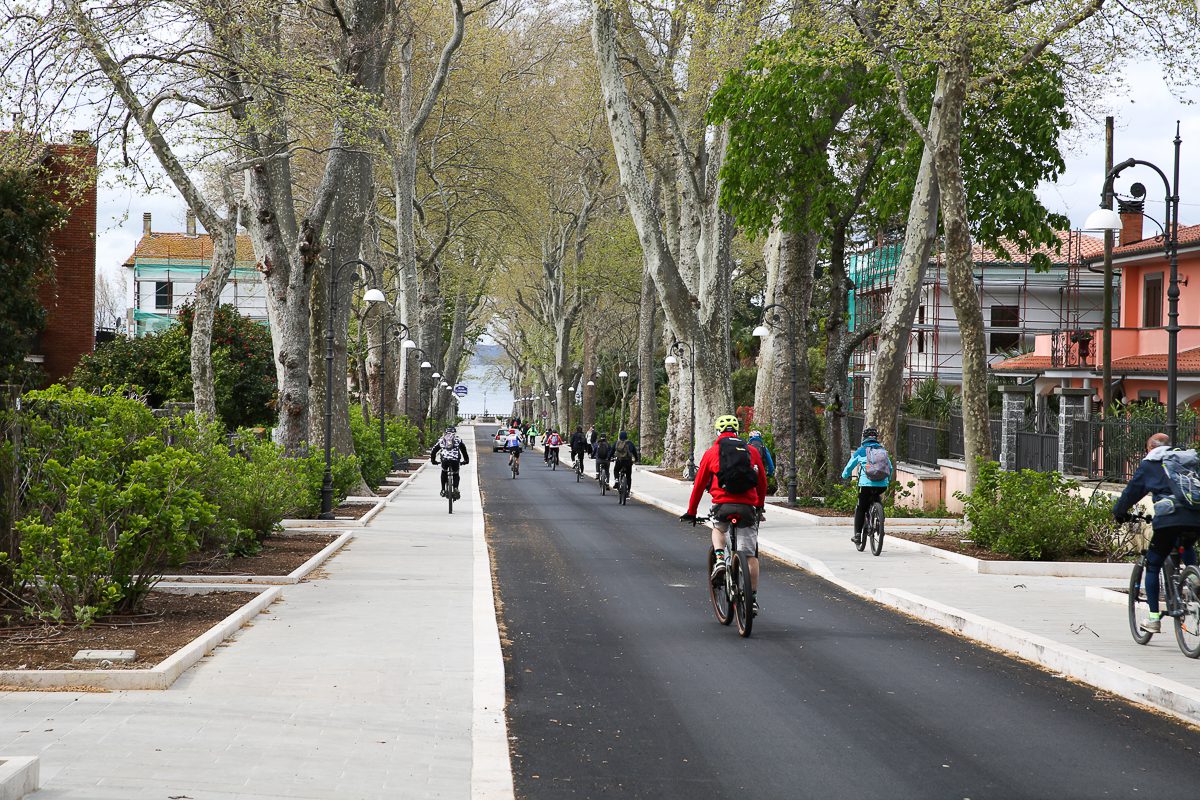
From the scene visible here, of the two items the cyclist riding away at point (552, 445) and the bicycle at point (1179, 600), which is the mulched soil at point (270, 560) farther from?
the cyclist riding away at point (552, 445)

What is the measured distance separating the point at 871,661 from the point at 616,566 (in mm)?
7177

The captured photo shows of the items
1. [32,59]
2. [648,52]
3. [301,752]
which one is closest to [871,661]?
[301,752]

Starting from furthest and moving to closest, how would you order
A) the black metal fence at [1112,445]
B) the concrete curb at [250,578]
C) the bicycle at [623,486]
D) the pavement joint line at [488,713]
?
the bicycle at [623,486], the black metal fence at [1112,445], the concrete curb at [250,578], the pavement joint line at [488,713]

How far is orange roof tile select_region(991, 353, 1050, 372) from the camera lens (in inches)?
1583

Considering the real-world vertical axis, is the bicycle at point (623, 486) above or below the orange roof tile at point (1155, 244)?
below

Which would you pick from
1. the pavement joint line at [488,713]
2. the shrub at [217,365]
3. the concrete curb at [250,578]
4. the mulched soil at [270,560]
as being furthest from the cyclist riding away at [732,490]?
the shrub at [217,365]

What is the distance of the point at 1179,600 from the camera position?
9.81m

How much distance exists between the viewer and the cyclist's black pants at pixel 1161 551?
9938 millimetres

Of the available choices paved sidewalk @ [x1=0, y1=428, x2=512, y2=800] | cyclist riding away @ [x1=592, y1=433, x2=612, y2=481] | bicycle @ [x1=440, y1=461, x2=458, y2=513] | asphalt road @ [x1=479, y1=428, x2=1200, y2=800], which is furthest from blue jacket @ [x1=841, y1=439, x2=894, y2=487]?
cyclist riding away @ [x1=592, y1=433, x2=612, y2=481]

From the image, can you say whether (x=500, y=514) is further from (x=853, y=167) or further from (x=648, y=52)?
(x=648, y=52)

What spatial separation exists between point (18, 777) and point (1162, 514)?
26.6ft

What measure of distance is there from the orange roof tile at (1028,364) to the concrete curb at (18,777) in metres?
37.5

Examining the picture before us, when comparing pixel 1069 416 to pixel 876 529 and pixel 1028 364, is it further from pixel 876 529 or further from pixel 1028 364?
pixel 1028 364

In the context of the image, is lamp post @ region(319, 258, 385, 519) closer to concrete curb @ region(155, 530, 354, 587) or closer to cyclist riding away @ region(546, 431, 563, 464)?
concrete curb @ region(155, 530, 354, 587)
